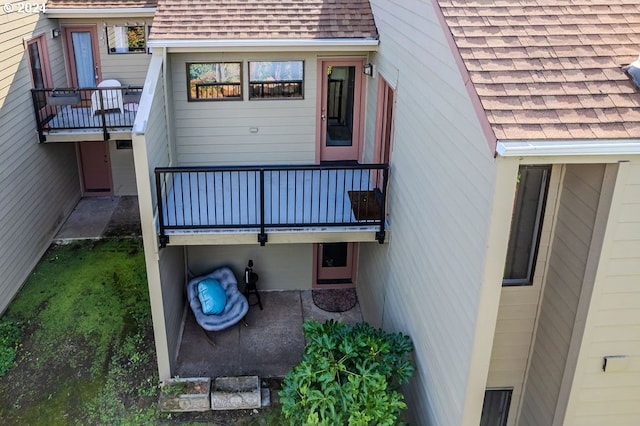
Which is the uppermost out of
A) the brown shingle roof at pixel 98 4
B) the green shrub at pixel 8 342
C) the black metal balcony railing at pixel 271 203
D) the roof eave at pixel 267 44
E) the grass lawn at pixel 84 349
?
the brown shingle roof at pixel 98 4

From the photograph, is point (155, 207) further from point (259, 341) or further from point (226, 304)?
point (259, 341)

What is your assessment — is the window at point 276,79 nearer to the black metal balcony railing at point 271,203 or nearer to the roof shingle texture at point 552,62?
the black metal balcony railing at point 271,203

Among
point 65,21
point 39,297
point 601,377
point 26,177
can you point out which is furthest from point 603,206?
point 65,21

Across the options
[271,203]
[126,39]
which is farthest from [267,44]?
[126,39]

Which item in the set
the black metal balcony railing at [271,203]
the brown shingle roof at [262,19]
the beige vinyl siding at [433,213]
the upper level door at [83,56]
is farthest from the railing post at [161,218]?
the upper level door at [83,56]

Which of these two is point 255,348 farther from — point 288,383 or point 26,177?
point 26,177
